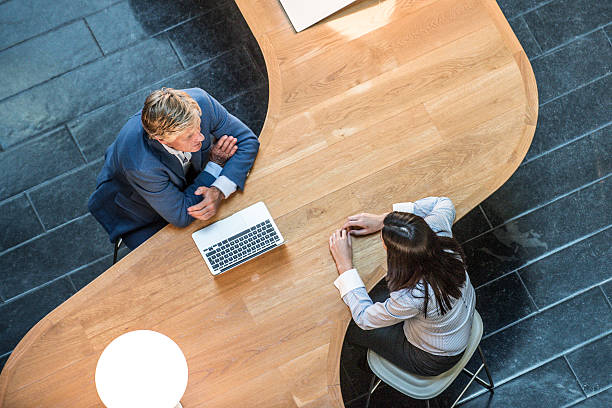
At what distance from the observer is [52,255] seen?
2.88m

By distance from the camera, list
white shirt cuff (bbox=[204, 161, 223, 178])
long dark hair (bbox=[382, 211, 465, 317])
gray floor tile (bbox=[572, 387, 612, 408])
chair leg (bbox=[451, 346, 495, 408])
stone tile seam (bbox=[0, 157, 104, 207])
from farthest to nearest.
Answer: stone tile seam (bbox=[0, 157, 104, 207]) → gray floor tile (bbox=[572, 387, 612, 408]) → chair leg (bbox=[451, 346, 495, 408]) → white shirt cuff (bbox=[204, 161, 223, 178]) → long dark hair (bbox=[382, 211, 465, 317])

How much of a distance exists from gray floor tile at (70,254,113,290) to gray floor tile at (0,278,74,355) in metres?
0.04

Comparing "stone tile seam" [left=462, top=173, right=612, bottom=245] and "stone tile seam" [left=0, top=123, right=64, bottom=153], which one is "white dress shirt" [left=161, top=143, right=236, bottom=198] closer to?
"stone tile seam" [left=0, top=123, right=64, bottom=153]

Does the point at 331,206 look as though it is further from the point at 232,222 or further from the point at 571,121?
the point at 571,121

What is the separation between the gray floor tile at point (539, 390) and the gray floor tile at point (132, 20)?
8.00 ft

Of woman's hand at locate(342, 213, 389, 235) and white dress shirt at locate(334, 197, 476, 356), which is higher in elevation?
woman's hand at locate(342, 213, 389, 235)

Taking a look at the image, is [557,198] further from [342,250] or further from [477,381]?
[342,250]

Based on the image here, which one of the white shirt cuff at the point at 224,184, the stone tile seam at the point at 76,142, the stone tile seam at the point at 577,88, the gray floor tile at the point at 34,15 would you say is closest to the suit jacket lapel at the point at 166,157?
the white shirt cuff at the point at 224,184

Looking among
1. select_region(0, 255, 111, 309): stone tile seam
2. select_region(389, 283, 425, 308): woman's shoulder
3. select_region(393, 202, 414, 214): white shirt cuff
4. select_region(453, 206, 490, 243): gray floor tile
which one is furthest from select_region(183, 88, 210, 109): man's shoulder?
select_region(453, 206, 490, 243): gray floor tile

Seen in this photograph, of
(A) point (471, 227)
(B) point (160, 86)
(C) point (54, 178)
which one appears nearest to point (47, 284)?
(C) point (54, 178)

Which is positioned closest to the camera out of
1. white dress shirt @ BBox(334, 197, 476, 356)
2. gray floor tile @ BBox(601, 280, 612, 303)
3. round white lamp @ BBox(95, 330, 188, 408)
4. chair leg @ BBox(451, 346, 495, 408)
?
round white lamp @ BBox(95, 330, 188, 408)

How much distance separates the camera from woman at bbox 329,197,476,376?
5.90ft

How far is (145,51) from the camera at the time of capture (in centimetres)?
301

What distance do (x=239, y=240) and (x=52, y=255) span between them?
4.45 ft
